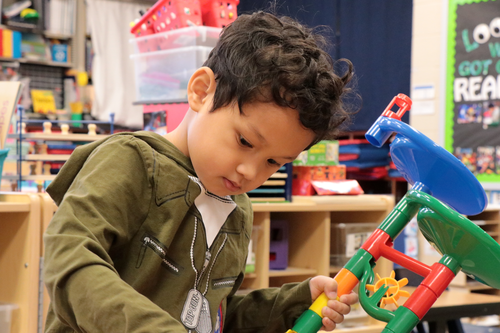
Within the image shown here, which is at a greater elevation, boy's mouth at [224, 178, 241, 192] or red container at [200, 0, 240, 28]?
red container at [200, 0, 240, 28]

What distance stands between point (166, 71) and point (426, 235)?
1.27 metres

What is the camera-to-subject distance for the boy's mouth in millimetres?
725

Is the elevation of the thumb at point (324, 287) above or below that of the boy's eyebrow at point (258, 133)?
below

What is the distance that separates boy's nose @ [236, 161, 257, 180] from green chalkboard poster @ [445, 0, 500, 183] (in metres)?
3.10

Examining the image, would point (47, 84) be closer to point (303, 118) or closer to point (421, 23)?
point (421, 23)

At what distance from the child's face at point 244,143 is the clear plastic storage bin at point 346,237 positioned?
1.12 m

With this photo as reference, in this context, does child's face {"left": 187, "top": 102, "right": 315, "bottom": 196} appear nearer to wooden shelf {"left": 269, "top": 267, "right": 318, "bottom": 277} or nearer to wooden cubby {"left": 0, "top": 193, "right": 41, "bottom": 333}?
wooden cubby {"left": 0, "top": 193, "right": 41, "bottom": 333}

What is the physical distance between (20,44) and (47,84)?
360 millimetres

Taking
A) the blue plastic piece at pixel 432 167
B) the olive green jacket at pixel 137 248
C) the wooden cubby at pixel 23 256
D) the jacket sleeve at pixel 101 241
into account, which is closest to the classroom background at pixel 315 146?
the wooden cubby at pixel 23 256

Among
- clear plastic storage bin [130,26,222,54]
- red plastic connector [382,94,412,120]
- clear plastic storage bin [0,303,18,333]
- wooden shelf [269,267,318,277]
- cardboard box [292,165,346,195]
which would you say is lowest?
wooden shelf [269,267,318,277]

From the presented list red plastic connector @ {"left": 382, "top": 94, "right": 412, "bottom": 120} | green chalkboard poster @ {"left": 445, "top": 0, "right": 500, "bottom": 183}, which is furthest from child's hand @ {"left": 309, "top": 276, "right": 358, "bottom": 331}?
green chalkboard poster @ {"left": 445, "top": 0, "right": 500, "bottom": 183}

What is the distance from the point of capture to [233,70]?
72 cm

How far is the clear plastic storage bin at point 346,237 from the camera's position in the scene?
5.94 ft

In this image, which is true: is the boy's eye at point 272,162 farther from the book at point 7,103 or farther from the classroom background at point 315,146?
the book at point 7,103
